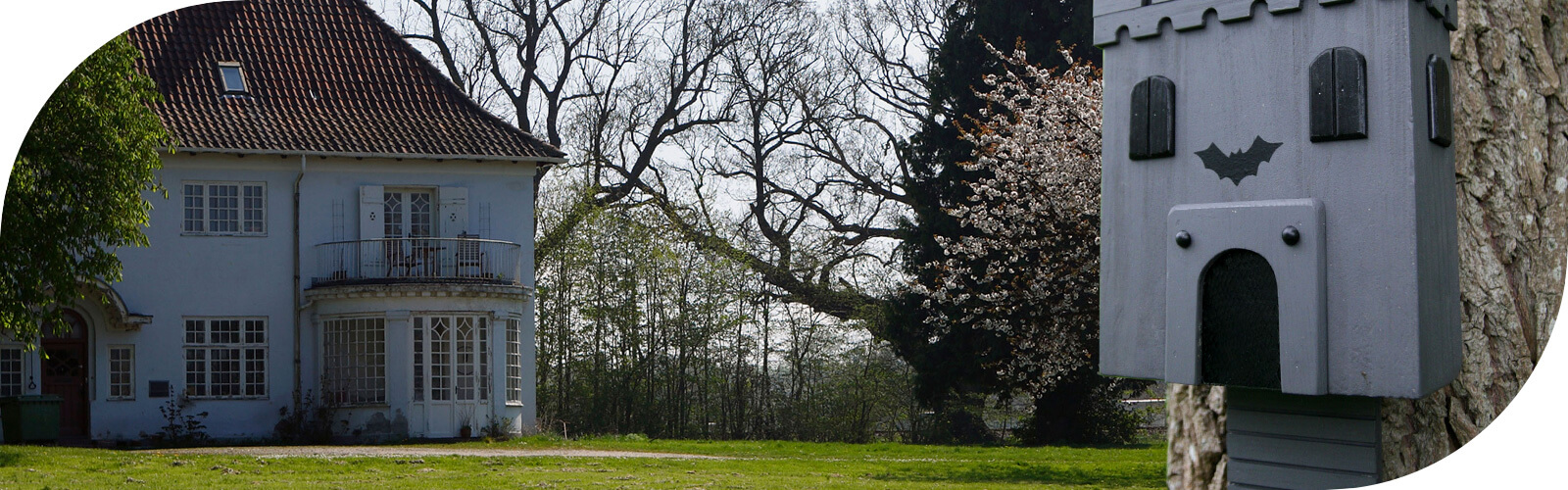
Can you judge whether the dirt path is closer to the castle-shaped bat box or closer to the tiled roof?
the tiled roof

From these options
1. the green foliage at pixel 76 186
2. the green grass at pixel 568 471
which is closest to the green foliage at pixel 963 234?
the green grass at pixel 568 471

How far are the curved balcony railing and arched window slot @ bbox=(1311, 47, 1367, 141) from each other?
1196 centimetres

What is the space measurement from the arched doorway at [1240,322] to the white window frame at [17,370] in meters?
12.2

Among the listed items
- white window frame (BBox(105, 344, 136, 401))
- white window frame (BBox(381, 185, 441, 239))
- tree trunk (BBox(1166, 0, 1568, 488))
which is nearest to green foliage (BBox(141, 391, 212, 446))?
white window frame (BBox(105, 344, 136, 401))

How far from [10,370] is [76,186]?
5617 millimetres

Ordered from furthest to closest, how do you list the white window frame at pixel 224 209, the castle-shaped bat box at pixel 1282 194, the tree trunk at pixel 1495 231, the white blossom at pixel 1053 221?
the white window frame at pixel 224 209 < the white blossom at pixel 1053 221 < the tree trunk at pixel 1495 231 < the castle-shaped bat box at pixel 1282 194

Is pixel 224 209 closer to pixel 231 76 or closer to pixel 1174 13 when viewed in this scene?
pixel 231 76

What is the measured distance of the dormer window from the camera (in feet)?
42.3

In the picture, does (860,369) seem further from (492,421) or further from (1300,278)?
(1300,278)

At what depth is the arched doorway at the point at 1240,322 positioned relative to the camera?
226 centimetres

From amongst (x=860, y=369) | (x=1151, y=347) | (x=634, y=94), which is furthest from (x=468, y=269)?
(x=1151, y=347)

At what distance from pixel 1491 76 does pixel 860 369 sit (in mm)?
14255

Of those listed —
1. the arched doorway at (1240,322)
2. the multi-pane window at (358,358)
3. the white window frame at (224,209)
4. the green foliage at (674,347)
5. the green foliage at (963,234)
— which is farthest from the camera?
the green foliage at (674,347)

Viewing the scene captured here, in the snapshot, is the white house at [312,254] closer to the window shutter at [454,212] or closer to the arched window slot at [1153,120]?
the window shutter at [454,212]
